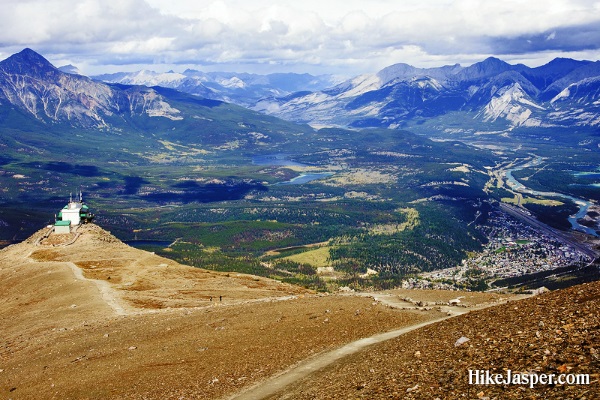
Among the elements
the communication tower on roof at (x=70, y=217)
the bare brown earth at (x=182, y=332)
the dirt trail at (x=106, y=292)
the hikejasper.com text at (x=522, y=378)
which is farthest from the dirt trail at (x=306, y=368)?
the communication tower on roof at (x=70, y=217)

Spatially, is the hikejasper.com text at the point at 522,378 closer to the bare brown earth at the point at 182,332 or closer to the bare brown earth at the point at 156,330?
the bare brown earth at the point at 182,332

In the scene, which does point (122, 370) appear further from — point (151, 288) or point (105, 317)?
point (151, 288)

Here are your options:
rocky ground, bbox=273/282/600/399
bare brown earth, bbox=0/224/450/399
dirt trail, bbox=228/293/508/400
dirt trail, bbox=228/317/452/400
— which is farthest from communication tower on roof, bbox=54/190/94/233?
rocky ground, bbox=273/282/600/399

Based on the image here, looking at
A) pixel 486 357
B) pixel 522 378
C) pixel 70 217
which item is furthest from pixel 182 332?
pixel 70 217

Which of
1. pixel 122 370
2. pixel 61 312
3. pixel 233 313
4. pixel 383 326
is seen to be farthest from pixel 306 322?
pixel 61 312

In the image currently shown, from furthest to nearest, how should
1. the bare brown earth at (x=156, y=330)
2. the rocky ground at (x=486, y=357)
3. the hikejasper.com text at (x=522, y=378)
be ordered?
the bare brown earth at (x=156, y=330)
the rocky ground at (x=486, y=357)
the hikejasper.com text at (x=522, y=378)

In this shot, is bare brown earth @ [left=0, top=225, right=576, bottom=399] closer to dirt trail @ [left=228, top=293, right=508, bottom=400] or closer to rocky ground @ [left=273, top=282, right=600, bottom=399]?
rocky ground @ [left=273, top=282, right=600, bottom=399]

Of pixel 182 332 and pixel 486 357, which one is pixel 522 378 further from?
pixel 182 332

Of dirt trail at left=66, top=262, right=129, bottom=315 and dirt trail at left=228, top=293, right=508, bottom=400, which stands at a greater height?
dirt trail at left=228, top=293, right=508, bottom=400
